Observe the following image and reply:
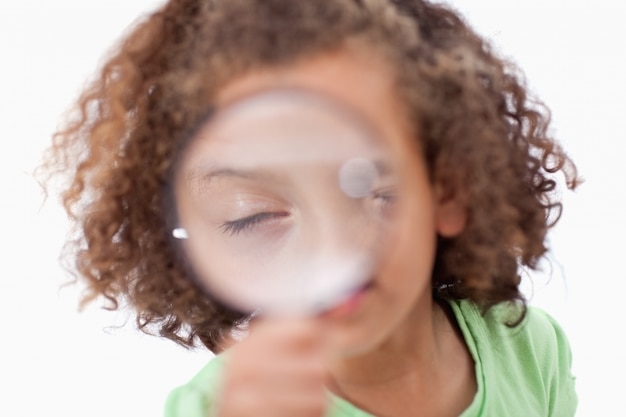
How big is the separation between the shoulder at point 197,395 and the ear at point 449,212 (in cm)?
37

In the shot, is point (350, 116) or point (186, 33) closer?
point (350, 116)

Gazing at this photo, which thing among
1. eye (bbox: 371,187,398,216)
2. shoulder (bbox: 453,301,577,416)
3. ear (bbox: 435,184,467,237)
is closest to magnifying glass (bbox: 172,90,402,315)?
eye (bbox: 371,187,398,216)

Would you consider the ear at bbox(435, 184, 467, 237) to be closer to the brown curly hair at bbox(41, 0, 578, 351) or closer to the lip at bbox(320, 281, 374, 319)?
the brown curly hair at bbox(41, 0, 578, 351)

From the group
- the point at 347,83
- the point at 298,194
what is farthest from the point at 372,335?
the point at 347,83

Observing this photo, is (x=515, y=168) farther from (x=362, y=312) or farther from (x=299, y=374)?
(x=299, y=374)

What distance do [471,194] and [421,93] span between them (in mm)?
176

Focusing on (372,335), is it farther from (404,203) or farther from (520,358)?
(520,358)

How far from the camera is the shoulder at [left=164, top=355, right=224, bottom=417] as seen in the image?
118 cm

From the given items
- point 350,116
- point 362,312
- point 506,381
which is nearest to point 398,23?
point 350,116

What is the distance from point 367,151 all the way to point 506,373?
2.19ft

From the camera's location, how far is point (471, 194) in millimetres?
1149

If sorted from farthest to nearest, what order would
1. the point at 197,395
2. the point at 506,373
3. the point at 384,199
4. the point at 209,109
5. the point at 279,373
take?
the point at 506,373
the point at 197,395
the point at 209,109
the point at 384,199
the point at 279,373

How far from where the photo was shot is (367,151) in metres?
0.91

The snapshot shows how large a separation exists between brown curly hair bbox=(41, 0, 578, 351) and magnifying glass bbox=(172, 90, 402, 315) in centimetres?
10
